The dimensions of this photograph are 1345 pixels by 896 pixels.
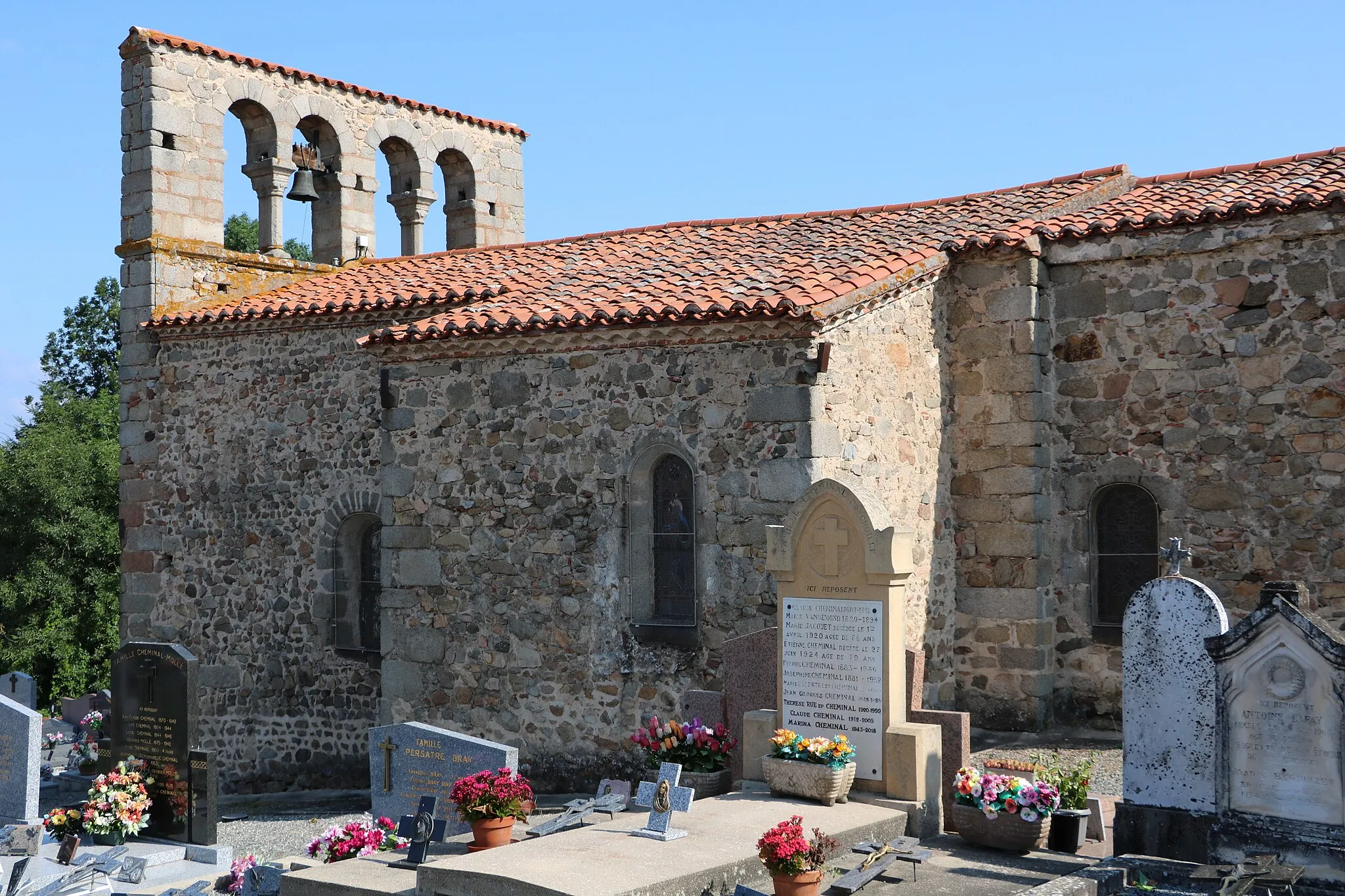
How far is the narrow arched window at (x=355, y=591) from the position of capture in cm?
1603

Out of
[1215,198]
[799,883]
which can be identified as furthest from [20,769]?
[1215,198]

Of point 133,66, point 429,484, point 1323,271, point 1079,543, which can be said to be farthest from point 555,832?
point 133,66

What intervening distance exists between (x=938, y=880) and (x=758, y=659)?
107 inches

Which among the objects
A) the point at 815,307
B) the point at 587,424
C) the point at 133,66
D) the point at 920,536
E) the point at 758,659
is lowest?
the point at 758,659

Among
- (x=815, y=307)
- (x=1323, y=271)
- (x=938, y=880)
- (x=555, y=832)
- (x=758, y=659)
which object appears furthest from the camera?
(x=1323, y=271)

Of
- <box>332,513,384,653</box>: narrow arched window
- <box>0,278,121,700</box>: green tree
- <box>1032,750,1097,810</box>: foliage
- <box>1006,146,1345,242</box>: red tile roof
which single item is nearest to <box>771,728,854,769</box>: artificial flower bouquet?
<box>1032,750,1097,810</box>: foliage

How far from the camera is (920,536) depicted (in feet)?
44.1

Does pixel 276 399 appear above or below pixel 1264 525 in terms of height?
above

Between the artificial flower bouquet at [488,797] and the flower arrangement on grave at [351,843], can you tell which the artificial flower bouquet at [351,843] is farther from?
the artificial flower bouquet at [488,797]

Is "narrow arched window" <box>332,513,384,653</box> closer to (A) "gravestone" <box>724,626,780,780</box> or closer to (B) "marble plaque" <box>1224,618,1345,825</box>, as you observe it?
(A) "gravestone" <box>724,626,780,780</box>

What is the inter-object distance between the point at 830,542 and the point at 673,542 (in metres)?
3.30

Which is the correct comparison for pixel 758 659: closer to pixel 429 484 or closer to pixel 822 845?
pixel 822 845

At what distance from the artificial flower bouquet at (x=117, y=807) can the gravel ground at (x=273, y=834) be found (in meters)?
0.97

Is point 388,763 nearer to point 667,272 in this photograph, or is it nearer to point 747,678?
point 747,678
